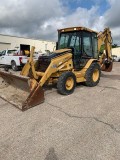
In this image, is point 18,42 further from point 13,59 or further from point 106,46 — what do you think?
point 106,46

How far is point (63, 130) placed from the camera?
420cm

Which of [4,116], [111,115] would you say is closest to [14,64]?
[4,116]

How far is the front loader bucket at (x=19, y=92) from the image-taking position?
544cm

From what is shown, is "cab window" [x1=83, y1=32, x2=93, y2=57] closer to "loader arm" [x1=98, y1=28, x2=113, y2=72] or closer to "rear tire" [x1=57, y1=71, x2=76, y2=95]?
"loader arm" [x1=98, y1=28, x2=113, y2=72]

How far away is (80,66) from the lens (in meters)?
7.97

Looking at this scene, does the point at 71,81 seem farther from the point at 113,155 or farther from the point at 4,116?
the point at 113,155

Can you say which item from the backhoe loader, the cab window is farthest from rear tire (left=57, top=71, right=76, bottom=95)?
the cab window

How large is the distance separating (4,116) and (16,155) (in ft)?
6.38

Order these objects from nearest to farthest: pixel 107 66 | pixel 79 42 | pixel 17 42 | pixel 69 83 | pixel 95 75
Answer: pixel 69 83 < pixel 79 42 < pixel 95 75 < pixel 107 66 < pixel 17 42

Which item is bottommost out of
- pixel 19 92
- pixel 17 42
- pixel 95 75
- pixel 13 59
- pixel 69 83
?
pixel 19 92

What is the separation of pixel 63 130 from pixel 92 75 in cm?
436

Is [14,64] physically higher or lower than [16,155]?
higher

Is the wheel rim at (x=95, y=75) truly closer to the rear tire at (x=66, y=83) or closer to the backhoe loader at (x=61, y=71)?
the backhoe loader at (x=61, y=71)

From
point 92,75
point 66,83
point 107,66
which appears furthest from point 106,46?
point 66,83
